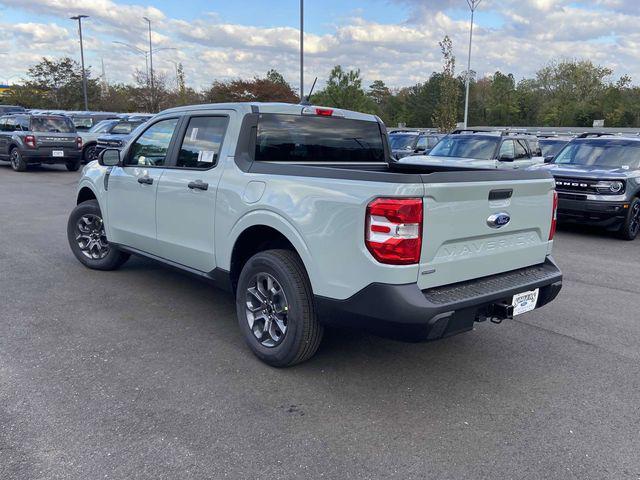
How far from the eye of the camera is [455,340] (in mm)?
4625

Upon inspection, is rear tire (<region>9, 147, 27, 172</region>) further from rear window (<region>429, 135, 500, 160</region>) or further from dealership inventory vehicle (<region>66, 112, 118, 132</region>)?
rear window (<region>429, 135, 500, 160</region>)

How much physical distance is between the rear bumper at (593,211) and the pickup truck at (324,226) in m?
5.56

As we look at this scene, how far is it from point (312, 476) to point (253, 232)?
192 centimetres

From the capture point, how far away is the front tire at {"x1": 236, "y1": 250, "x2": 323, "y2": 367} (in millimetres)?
3680

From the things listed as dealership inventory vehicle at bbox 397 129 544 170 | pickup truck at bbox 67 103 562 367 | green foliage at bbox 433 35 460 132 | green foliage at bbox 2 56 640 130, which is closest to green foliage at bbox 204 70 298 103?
green foliage at bbox 2 56 640 130

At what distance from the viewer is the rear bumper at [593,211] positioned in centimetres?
921

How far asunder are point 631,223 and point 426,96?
6534cm

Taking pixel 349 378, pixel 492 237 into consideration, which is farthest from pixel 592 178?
pixel 349 378

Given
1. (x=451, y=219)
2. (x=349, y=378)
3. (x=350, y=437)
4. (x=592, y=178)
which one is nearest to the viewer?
(x=350, y=437)

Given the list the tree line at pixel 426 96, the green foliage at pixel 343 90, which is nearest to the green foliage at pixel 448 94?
the tree line at pixel 426 96

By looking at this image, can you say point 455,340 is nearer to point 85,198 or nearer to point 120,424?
point 120,424

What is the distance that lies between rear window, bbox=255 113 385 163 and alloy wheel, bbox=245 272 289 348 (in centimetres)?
102

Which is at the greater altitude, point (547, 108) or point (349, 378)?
point (547, 108)

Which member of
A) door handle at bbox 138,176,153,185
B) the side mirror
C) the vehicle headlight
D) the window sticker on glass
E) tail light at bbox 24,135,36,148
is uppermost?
the window sticker on glass
